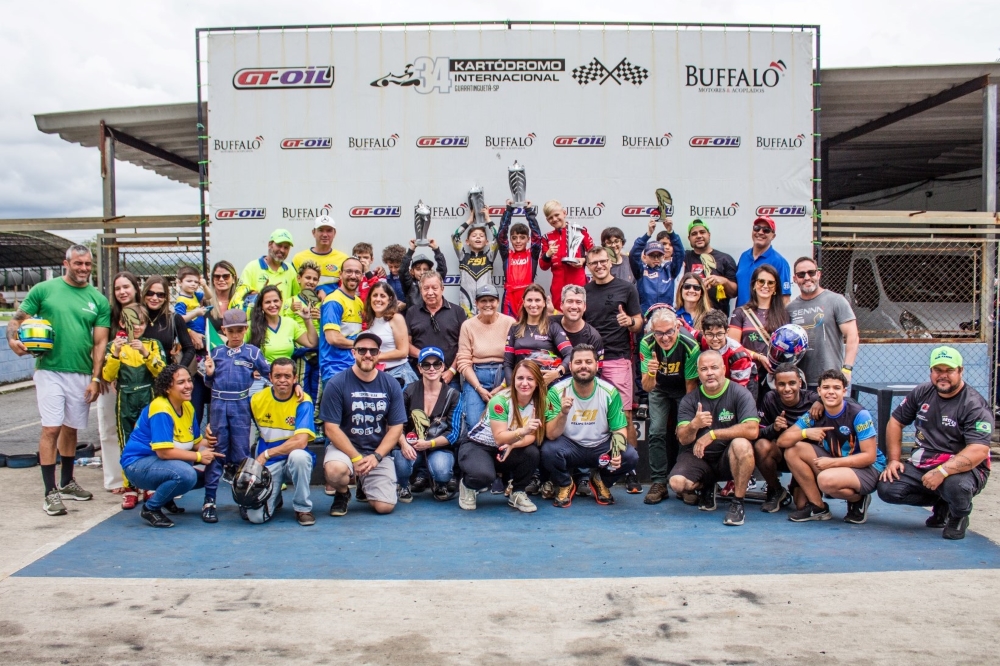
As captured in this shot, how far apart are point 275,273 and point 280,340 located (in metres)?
1.02

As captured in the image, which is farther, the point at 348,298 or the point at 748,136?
the point at 748,136

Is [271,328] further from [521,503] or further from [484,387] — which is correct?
[521,503]

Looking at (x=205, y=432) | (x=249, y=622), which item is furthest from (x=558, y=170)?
(x=249, y=622)

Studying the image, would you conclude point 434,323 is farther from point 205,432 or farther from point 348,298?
point 205,432

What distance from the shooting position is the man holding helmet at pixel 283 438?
5.21 metres

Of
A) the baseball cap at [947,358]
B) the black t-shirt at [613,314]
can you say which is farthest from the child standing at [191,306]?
the baseball cap at [947,358]

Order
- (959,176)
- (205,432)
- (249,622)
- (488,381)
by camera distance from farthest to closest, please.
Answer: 1. (959,176)
2. (488,381)
3. (205,432)
4. (249,622)

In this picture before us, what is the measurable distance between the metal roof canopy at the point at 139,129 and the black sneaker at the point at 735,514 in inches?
246

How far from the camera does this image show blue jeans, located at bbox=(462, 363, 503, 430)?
5980mm

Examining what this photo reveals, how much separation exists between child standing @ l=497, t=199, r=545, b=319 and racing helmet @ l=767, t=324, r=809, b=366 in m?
2.22

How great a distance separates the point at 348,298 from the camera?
631cm

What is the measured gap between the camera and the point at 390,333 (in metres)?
6.25

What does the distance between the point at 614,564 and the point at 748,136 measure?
202 inches

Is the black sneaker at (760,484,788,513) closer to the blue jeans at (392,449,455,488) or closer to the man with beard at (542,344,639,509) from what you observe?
the man with beard at (542,344,639,509)
